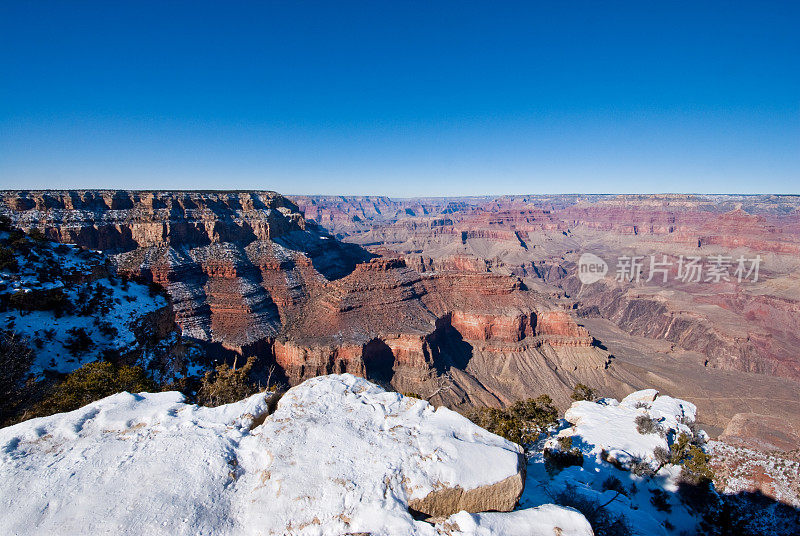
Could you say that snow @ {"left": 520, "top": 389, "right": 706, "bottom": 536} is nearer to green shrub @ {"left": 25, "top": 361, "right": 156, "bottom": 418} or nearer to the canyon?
the canyon

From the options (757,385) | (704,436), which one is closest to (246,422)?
(704,436)

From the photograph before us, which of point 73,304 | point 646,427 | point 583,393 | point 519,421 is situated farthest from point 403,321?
point 73,304

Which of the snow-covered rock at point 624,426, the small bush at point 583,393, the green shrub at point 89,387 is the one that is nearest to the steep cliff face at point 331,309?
the small bush at point 583,393

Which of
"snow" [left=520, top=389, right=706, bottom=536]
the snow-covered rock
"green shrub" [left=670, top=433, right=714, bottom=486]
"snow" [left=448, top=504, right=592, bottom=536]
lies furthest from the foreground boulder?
the snow-covered rock

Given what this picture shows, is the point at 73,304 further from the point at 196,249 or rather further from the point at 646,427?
the point at 196,249

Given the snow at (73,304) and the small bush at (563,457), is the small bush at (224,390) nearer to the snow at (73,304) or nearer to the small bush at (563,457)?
the snow at (73,304)

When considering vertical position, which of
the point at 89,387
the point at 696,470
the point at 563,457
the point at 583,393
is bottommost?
Answer: the point at 583,393
